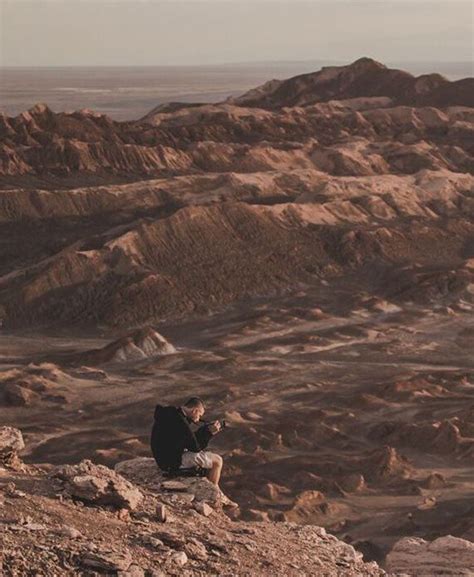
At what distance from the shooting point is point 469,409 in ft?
125

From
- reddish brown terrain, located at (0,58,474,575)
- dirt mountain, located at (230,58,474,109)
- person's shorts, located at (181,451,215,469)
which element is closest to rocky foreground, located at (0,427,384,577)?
person's shorts, located at (181,451,215,469)

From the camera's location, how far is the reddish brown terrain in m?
33.3

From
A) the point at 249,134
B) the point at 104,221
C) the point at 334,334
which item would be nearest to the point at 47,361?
the point at 334,334

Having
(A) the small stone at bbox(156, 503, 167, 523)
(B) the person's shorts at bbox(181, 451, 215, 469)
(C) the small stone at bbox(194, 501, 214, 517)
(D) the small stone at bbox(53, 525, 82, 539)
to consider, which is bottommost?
(C) the small stone at bbox(194, 501, 214, 517)

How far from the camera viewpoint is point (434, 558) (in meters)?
15.2

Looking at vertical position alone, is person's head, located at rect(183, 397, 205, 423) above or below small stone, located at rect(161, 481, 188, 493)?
above

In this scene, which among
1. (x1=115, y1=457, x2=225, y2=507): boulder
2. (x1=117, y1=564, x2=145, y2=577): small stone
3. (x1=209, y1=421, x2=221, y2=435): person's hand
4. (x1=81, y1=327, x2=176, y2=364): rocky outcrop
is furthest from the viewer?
(x1=81, y1=327, x2=176, y2=364): rocky outcrop

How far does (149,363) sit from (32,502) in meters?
33.3

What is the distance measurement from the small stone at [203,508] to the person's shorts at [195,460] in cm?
61

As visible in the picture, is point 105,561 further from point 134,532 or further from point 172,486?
point 172,486

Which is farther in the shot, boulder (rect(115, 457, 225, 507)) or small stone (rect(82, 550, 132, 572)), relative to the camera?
boulder (rect(115, 457, 225, 507))

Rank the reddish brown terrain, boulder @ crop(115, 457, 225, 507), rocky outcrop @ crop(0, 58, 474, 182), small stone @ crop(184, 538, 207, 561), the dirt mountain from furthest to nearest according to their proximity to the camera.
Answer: the dirt mountain, rocky outcrop @ crop(0, 58, 474, 182), the reddish brown terrain, boulder @ crop(115, 457, 225, 507), small stone @ crop(184, 538, 207, 561)

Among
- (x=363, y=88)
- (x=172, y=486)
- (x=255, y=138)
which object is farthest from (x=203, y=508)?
(x=363, y=88)

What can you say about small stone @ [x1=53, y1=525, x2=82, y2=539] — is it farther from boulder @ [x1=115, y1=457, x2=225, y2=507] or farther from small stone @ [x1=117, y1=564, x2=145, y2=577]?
boulder @ [x1=115, y1=457, x2=225, y2=507]
